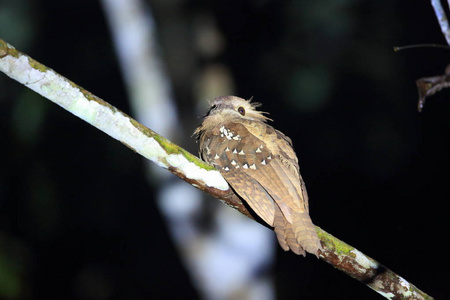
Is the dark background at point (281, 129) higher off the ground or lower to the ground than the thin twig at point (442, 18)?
higher

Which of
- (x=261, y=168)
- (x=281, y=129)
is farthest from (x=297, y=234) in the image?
(x=281, y=129)

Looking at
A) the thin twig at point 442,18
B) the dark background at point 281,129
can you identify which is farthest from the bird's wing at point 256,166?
the dark background at point 281,129

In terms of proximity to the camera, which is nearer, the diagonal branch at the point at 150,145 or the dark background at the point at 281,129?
the diagonal branch at the point at 150,145

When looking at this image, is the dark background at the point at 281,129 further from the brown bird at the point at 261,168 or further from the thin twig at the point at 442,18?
the thin twig at the point at 442,18

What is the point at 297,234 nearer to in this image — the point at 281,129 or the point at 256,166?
the point at 256,166

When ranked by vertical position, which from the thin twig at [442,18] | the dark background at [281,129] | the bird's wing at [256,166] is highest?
the dark background at [281,129]

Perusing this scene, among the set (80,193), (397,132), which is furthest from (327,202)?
(80,193)

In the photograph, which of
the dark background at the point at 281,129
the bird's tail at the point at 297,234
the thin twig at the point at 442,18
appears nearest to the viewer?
the thin twig at the point at 442,18
